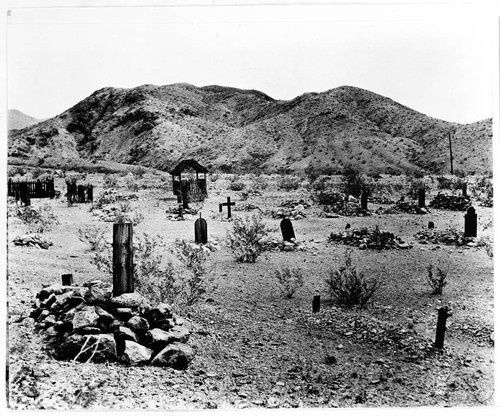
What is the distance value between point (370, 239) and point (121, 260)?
25.2ft

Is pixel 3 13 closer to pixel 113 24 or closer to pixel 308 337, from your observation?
pixel 113 24

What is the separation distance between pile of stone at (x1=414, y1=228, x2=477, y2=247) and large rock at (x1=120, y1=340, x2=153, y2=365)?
8.91 metres

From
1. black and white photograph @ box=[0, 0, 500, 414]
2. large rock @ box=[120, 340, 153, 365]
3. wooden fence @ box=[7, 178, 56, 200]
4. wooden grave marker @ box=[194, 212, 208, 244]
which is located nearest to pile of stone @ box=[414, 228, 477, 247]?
black and white photograph @ box=[0, 0, 500, 414]

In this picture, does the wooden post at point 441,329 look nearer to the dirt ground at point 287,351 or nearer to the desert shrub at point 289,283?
the dirt ground at point 287,351

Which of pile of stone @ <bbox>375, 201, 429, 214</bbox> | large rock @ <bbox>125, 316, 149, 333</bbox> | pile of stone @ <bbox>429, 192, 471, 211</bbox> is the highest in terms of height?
pile of stone @ <bbox>429, 192, 471, 211</bbox>

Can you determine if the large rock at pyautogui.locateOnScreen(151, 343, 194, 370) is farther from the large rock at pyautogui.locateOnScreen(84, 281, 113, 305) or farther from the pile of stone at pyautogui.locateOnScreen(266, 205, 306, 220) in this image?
the pile of stone at pyautogui.locateOnScreen(266, 205, 306, 220)

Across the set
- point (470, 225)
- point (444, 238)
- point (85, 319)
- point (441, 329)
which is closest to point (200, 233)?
point (85, 319)

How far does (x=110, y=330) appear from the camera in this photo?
5.71 metres

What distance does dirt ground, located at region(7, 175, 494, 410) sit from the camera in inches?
213

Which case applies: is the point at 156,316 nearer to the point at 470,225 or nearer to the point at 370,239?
the point at 370,239

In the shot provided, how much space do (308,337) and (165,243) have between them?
6.07 metres

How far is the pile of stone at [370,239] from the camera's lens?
11.6 metres

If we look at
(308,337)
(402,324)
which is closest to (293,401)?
(308,337)

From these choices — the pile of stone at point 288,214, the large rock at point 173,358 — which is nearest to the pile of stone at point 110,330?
the large rock at point 173,358
